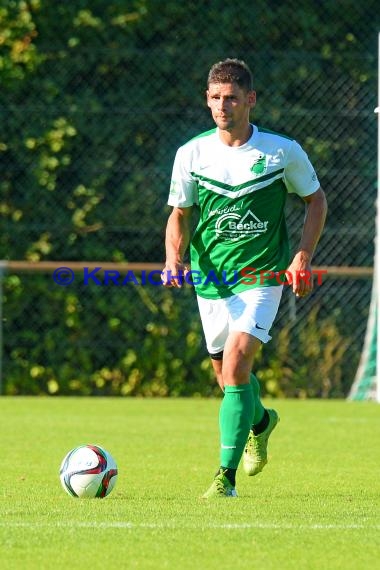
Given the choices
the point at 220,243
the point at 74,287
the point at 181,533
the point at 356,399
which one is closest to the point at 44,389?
the point at 74,287

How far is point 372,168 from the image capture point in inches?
528

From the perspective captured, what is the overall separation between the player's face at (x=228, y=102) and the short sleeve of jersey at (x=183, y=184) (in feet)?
1.02

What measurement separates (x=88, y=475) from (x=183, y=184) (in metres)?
1.52

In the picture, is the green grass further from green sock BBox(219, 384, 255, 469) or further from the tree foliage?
the tree foliage

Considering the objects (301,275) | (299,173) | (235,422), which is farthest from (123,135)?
(235,422)

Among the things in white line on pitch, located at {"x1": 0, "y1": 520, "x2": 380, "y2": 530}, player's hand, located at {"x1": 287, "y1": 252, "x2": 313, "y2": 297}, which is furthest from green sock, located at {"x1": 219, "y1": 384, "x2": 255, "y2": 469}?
white line on pitch, located at {"x1": 0, "y1": 520, "x2": 380, "y2": 530}

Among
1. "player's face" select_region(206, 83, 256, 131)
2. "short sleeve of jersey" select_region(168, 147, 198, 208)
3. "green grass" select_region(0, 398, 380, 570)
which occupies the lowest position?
"green grass" select_region(0, 398, 380, 570)

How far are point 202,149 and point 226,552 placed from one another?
8.42ft

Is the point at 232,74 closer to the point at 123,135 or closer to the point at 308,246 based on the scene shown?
the point at 308,246

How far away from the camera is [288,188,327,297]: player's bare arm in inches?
229

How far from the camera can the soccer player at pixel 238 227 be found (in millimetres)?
5840

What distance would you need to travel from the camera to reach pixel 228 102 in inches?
232

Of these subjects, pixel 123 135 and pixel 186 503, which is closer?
pixel 186 503

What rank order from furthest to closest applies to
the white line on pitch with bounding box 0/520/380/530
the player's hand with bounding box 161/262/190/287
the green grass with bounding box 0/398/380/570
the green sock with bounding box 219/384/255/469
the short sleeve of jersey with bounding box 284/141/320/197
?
1. the short sleeve of jersey with bounding box 284/141/320/197
2. the player's hand with bounding box 161/262/190/287
3. the green sock with bounding box 219/384/255/469
4. the white line on pitch with bounding box 0/520/380/530
5. the green grass with bounding box 0/398/380/570
